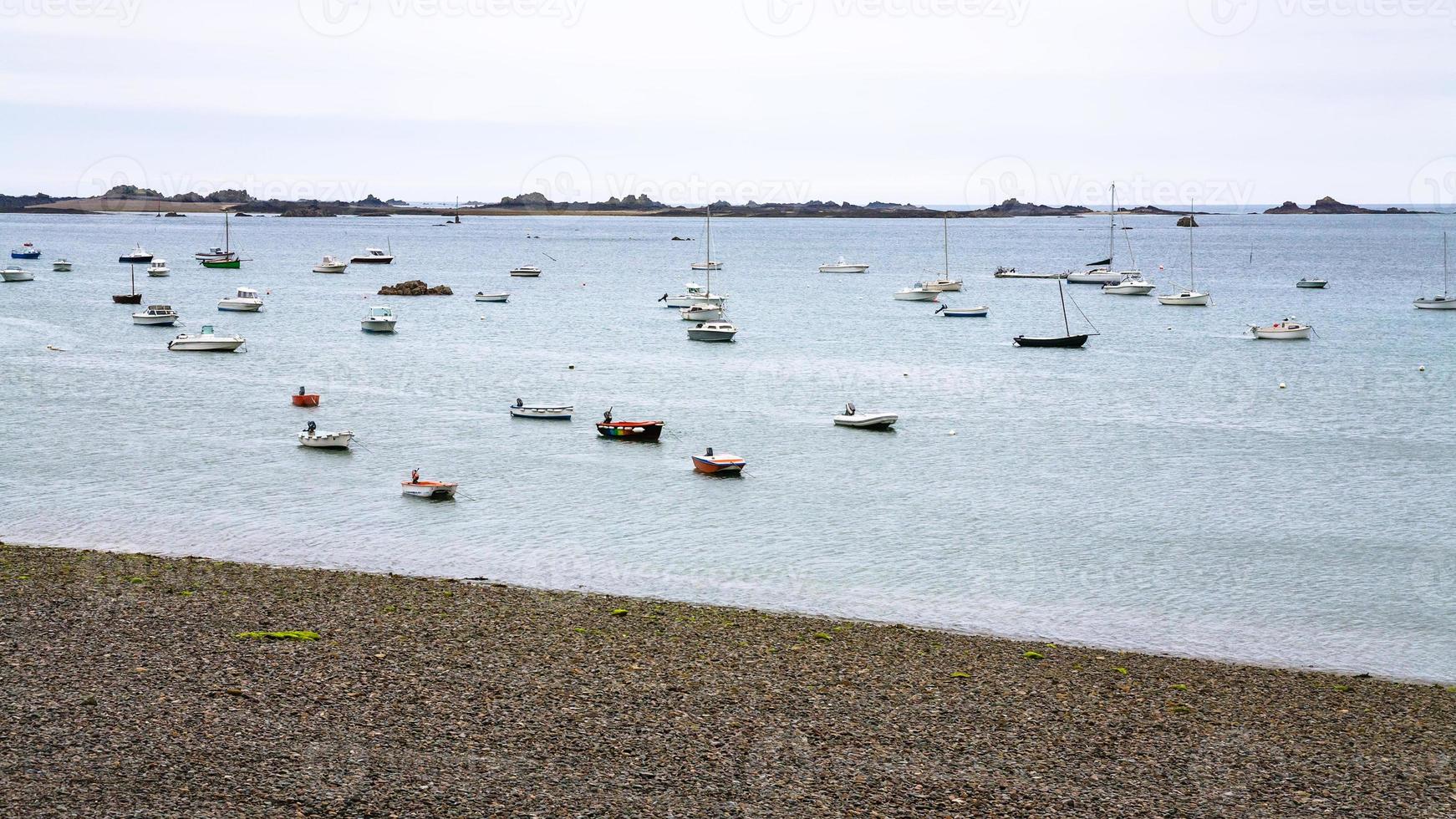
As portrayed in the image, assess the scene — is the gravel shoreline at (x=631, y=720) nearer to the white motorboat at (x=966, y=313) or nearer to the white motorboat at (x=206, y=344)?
the white motorboat at (x=206, y=344)

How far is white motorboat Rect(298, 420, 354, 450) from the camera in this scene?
49.1 m

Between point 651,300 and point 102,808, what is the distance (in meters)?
115

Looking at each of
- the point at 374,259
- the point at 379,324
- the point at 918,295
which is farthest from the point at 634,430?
the point at 374,259

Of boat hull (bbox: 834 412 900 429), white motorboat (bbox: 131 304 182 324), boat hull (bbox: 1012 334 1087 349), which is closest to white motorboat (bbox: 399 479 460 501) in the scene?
boat hull (bbox: 834 412 900 429)

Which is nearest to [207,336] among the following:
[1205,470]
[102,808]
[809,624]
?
[1205,470]

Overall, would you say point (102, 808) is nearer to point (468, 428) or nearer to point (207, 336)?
point (468, 428)

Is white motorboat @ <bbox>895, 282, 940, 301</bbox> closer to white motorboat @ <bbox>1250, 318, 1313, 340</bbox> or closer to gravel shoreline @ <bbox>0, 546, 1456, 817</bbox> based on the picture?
white motorboat @ <bbox>1250, 318, 1313, 340</bbox>

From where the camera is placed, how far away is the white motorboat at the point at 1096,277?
490 feet

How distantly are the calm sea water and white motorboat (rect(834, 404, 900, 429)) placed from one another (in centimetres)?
73

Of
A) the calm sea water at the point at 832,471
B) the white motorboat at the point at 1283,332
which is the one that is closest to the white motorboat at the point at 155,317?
the calm sea water at the point at 832,471

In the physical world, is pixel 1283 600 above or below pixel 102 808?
below

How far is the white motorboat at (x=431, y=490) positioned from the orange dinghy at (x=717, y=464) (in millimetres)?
8612

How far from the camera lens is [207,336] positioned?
81.2 meters

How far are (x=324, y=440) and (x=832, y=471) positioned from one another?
1840 centimetres
